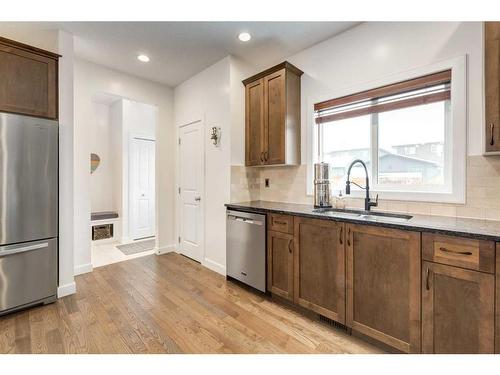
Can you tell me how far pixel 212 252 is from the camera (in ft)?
11.1

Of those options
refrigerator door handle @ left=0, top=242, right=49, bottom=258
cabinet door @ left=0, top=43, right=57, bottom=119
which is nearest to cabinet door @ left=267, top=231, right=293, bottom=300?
refrigerator door handle @ left=0, top=242, right=49, bottom=258

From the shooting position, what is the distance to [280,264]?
2.41 meters

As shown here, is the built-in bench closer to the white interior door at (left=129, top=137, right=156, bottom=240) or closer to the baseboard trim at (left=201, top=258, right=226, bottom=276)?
the white interior door at (left=129, top=137, right=156, bottom=240)

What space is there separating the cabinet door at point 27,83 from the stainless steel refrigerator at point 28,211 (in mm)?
181

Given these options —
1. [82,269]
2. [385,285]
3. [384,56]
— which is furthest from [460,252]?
[82,269]

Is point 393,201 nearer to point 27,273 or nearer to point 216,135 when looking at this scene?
point 216,135

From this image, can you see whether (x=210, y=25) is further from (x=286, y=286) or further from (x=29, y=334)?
(x=29, y=334)

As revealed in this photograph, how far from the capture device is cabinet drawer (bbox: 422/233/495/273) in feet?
4.34

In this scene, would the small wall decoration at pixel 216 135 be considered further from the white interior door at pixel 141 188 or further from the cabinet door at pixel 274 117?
the white interior door at pixel 141 188

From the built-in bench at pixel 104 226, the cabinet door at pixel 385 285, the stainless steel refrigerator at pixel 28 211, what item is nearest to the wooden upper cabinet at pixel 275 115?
the cabinet door at pixel 385 285

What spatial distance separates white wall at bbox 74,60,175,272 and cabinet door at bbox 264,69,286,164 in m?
2.03

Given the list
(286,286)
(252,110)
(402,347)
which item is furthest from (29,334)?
(252,110)

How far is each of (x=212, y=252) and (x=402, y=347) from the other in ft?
7.78

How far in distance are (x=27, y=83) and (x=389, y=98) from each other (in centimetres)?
357
